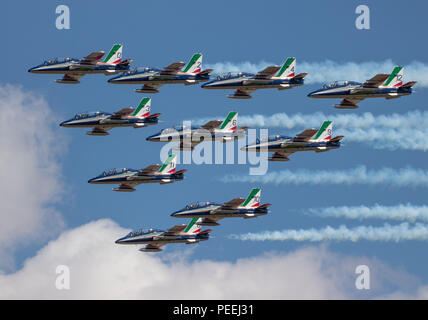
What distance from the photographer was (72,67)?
16650 cm

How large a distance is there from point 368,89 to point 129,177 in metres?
31.6

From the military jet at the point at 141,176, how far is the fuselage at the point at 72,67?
41.9 ft

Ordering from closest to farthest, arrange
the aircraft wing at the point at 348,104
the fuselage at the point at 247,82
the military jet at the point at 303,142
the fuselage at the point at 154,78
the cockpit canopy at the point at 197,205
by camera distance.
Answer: the military jet at the point at 303,142
the fuselage at the point at 247,82
the fuselage at the point at 154,78
the aircraft wing at the point at 348,104
the cockpit canopy at the point at 197,205

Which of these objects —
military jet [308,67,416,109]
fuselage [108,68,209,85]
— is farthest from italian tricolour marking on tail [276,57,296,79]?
fuselage [108,68,209,85]

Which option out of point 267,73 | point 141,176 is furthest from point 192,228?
point 267,73

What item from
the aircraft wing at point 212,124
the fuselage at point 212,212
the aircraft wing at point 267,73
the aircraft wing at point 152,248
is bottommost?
the aircraft wing at point 152,248

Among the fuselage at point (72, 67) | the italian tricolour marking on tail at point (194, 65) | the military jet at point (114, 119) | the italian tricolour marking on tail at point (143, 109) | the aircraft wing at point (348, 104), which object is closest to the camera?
the aircraft wing at point (348, 104)

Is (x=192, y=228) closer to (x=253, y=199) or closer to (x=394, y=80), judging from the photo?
(x=253, y=199)

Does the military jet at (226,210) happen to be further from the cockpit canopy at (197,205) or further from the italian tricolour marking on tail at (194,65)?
the italian tricolour marking on tail at (194,65)

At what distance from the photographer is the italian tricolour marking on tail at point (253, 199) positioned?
536 feet

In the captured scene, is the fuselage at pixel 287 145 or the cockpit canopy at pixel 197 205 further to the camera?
the cockpit canopy at pixel 197 205

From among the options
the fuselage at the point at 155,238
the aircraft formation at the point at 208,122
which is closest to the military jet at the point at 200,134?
the aircraft formation at the point at 208,122

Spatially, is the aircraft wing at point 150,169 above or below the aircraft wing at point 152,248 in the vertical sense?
above
